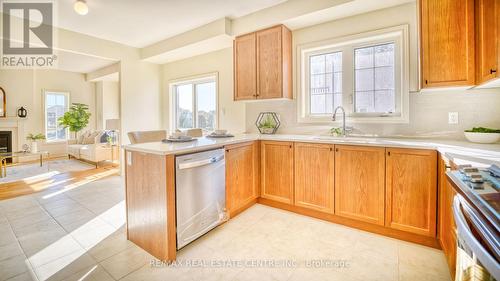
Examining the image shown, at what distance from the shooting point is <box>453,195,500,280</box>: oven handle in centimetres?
60

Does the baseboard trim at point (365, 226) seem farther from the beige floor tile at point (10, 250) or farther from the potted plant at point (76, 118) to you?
the potted plant at point (76, 118)

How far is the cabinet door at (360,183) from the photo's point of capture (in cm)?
216

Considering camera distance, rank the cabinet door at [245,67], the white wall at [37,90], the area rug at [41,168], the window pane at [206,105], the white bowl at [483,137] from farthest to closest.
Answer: the white wall at [37,90] < the area rug at [41,168] < the window pane at [206,105] < the cabinet door at [245,67] < the white bowl at [483,137]

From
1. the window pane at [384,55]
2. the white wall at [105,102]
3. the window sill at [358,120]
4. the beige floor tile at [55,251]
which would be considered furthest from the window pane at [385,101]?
the white wall at [105,102]

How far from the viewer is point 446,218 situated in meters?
1.65

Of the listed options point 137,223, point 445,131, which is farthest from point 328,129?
point 137,223

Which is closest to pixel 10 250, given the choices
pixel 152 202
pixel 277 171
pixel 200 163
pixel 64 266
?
pixel 64 266

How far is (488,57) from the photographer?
171cm

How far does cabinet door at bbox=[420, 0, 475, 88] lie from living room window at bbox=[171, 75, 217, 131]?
3.08m

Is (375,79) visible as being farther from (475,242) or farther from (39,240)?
(39,240)

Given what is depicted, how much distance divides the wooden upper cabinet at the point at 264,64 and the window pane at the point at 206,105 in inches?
42.8

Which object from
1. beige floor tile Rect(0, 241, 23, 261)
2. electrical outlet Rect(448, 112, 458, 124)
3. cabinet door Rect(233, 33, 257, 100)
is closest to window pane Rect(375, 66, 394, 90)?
electrical outlet Rect(448, 112, 458, 124)

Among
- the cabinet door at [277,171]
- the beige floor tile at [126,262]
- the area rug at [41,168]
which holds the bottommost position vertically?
the beige floor tile at [126,262]

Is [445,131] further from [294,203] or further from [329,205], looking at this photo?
[294,203]
